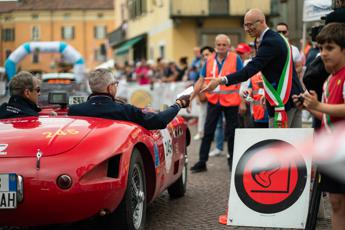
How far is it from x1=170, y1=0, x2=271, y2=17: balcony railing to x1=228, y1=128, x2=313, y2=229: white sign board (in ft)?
82.7

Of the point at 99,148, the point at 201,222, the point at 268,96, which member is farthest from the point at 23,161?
the point at 268,96

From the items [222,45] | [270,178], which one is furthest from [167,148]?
[222,45]

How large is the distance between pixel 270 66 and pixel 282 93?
0.27m

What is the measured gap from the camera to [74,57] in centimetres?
2652

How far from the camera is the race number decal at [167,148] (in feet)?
19.5

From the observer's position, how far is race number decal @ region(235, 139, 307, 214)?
16.5 ft

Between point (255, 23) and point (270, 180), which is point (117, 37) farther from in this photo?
point (270, 180)

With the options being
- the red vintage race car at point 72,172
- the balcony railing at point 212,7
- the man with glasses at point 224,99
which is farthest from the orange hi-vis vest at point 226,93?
the balcony railing at point 212,7

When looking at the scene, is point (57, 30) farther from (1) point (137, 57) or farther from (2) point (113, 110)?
(2) point (113, 110)

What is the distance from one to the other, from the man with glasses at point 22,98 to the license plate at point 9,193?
141 centimetres

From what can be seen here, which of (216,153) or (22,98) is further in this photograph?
(216,153)

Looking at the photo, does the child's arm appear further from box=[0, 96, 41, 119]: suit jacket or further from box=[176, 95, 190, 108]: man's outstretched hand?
box=[0, 96, 41, 119]: suit jacket

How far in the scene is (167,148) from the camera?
604 centimetres

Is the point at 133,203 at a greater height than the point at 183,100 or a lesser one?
lesser
